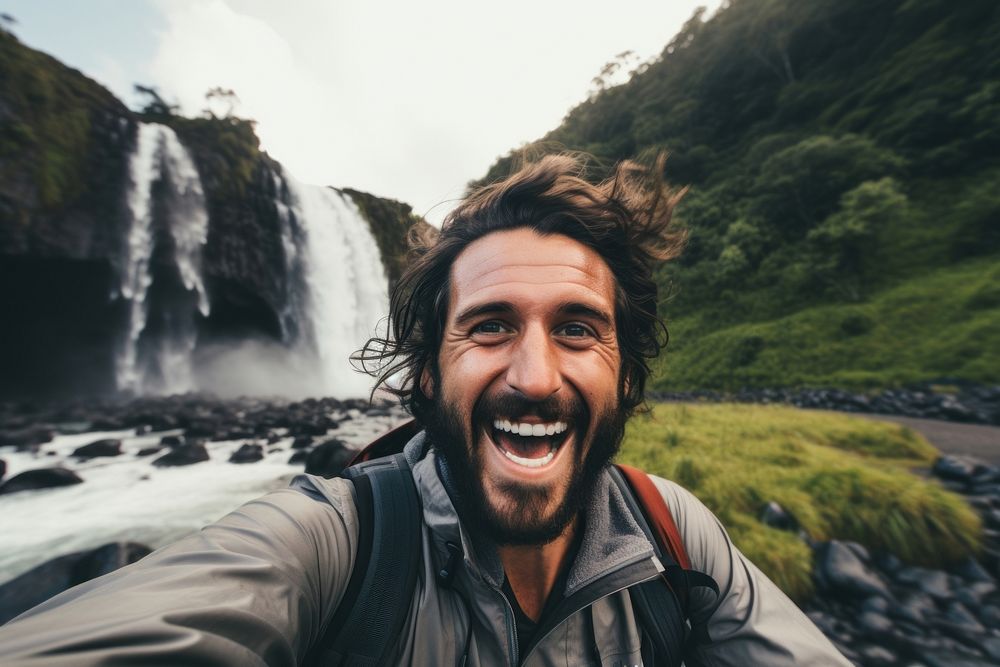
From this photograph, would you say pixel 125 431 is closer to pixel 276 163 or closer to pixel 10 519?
pixel 10 519

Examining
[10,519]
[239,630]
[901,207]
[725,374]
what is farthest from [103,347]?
[901,207]

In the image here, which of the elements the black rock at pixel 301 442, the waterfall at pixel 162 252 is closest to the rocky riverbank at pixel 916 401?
the black rock at pixel 301 442

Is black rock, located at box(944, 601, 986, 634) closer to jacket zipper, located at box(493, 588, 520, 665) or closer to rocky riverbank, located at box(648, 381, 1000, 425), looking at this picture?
jacket zipper, located at box(493, 588, 520, 665)

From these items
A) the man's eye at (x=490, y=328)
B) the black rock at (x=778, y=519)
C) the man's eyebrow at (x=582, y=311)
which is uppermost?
the man's eyebrow at (x=582, y=311)

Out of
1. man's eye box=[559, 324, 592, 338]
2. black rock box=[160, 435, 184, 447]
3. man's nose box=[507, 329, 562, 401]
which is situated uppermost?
man's eye box=[559, 324, 592, 338]

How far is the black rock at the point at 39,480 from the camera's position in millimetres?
6227

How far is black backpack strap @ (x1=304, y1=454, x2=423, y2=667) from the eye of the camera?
1146 mm

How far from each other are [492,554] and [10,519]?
8390 millimetres

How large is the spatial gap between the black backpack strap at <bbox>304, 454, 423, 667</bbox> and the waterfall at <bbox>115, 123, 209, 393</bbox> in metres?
21.6

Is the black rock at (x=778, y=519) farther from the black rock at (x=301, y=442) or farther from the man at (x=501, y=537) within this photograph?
the black rock at (x=301, y=442)

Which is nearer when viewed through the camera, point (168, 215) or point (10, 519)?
point (10, 519)

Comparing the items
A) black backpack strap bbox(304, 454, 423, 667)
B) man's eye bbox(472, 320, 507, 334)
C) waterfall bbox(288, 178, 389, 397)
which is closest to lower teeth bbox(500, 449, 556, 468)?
black backpack strap bbox(304, 454, 423, 667)

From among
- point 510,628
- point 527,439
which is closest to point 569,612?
point 510,628

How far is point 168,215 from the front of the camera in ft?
57.3
